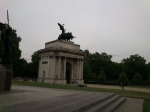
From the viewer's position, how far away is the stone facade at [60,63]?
40.8m

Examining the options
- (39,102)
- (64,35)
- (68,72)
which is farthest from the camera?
(68,72)

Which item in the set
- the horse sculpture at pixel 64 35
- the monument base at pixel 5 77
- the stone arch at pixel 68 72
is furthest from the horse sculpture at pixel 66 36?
the monument base at pixel 5 77

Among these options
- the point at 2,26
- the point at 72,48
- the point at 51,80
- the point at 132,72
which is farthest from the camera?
the point at 132,72

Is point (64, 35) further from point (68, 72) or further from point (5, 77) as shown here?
point (5, 77)

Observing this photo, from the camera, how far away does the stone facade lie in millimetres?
40844

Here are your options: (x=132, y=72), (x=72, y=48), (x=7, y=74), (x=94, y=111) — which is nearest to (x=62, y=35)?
(x=72, y=48)

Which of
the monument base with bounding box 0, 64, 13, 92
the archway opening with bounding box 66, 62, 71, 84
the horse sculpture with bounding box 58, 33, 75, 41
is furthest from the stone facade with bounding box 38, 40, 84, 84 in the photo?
the monument base with bounding box 0, 64, 13, 92

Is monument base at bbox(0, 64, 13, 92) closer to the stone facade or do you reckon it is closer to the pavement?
the pavement

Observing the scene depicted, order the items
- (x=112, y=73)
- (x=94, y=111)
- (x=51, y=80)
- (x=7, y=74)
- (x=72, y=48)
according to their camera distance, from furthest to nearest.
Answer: (x=112, y=73) → (x=72, y=48) → (x=51, y=80) → (x=7, y=74) → (x=94, y=111)

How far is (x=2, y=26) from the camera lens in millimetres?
11641

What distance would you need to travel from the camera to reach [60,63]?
41500 millimetres

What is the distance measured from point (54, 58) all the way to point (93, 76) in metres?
31.5

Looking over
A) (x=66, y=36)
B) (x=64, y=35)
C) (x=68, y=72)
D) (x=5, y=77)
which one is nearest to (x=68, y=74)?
(x=68, y=72)

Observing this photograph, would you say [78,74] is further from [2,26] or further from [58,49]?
[2,26]
